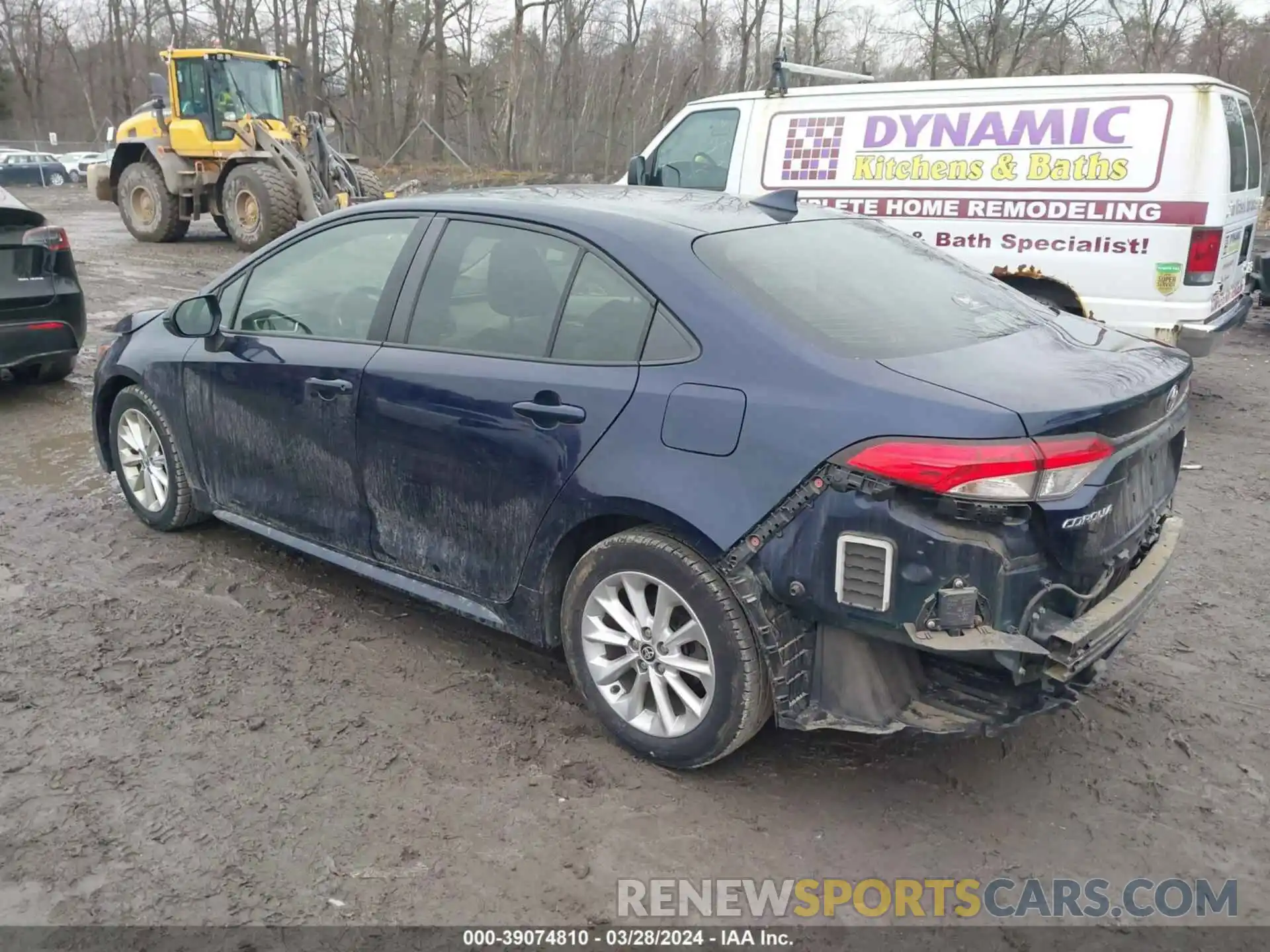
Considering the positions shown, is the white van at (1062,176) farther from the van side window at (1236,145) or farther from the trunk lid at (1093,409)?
the trunk lid at (1093,409)

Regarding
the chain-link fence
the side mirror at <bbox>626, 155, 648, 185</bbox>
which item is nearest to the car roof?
the side mirror at <bbox>626, 155, 648, 185</bbox>

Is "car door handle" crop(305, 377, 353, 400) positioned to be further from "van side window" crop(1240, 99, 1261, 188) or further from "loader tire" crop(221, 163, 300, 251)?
"loader tire" crop(221, 163, 300, 251)

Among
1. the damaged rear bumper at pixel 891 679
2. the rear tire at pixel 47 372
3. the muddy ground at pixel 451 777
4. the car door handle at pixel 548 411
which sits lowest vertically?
the muddy ground at pixel 451 777

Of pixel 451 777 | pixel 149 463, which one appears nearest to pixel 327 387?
pixel 451 777

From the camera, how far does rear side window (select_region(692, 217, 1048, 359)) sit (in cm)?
295

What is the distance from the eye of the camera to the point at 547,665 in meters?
3.79

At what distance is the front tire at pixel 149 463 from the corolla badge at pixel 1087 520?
378cm

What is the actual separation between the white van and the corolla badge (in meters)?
4.71

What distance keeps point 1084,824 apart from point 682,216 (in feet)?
7.29

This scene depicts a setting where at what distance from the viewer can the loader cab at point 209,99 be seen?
16.4 meters

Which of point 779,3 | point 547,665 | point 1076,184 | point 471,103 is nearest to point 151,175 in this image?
point 1076,184

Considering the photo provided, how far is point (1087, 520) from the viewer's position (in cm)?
259

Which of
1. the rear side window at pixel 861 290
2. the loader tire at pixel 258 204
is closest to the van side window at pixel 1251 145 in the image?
the rear side window at pixel 861 290

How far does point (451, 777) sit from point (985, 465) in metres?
1.80
